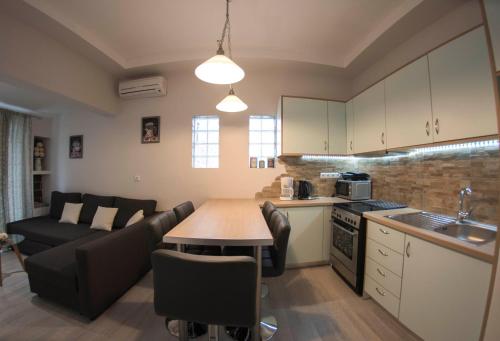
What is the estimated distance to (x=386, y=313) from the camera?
5.27ft

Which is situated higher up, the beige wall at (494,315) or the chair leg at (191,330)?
the beige wall at (494,315)

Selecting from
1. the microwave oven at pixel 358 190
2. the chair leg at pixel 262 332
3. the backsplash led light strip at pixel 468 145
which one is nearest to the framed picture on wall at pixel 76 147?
the chair leg at pixel 262 332

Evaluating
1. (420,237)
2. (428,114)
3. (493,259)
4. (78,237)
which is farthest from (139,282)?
(428,114)

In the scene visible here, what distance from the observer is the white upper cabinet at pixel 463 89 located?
120 cm

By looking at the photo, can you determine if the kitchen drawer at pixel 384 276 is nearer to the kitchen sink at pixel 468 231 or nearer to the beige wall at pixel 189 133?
the kitchen sink at pixel 468 231

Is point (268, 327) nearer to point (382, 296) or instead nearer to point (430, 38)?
point (382, 296)

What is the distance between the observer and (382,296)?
5.16 feet

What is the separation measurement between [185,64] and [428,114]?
278cm

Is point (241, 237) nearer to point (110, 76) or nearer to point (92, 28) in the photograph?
point (92, 28)

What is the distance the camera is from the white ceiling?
167 cm

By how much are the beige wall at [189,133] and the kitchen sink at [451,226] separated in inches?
61.7

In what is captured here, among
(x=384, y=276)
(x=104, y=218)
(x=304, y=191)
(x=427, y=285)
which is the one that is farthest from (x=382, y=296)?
(x=104, y=218)

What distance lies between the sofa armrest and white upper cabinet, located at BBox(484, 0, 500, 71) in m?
2.54

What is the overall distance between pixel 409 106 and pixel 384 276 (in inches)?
61.9
